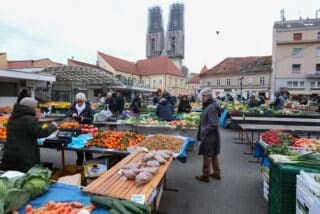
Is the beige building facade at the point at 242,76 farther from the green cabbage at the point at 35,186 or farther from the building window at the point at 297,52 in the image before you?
the green cabbage at the point at 35,186

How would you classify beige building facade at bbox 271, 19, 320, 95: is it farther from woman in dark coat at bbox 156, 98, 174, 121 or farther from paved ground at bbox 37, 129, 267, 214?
paved ground at bbox 37, 129, 267, 214

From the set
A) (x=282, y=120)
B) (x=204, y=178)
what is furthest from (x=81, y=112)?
(x=282, y=120)

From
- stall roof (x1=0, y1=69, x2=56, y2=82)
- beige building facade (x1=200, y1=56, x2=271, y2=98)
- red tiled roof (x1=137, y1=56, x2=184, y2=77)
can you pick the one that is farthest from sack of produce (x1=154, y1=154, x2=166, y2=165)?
red tiled roof (x1=137, y1=56, x2=184, y2=77)

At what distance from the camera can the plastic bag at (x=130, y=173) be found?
9.12 ft

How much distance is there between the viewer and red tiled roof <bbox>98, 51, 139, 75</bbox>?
161ft

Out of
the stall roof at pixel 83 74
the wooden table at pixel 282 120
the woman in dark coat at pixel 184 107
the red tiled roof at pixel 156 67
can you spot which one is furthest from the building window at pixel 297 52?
the woman in dark coat at pixel 184 107

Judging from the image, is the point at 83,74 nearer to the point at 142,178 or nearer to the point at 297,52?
the point at 142,178

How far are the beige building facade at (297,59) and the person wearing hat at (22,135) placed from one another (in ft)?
122

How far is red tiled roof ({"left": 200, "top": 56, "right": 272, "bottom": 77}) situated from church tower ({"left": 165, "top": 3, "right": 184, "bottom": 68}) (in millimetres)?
21477

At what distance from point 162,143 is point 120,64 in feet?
161

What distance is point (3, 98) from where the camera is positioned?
53.8 ft

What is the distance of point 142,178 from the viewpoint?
266 centimetres

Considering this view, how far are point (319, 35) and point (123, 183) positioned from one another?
41.1 metres

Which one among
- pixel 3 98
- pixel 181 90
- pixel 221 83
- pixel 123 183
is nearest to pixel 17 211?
pixel 123 183
